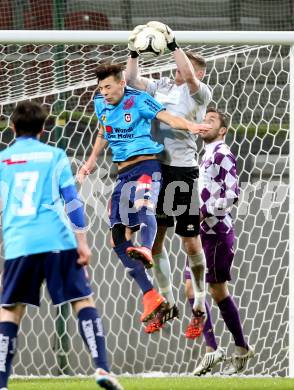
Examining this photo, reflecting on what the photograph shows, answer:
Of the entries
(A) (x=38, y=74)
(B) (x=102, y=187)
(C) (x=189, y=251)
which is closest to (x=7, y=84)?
(A) (x=38, y=74)

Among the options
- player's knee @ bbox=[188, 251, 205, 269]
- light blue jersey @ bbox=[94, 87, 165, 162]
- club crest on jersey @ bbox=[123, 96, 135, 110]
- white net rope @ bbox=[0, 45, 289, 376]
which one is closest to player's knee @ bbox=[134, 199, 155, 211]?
light blue jersey @ bbox=[94, 87, 165, 162]

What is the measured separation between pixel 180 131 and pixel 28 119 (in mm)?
1948

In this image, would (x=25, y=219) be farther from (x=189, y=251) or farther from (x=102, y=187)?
(x=102, y=187)

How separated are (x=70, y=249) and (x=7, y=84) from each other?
3.10m

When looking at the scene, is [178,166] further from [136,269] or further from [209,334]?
[209,334]

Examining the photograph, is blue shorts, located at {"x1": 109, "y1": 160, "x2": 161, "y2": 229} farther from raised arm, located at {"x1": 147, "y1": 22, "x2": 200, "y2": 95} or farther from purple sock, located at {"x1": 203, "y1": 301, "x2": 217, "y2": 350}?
purple sock, located at {"x1": 203, "y1": 301, "x2": 217, "y2": 350}

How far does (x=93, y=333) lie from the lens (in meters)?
5.69

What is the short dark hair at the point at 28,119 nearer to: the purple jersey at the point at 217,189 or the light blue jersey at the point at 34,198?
the light blue jersey at the point at 34,198

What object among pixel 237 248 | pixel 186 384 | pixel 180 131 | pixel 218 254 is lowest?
pixel 237 248

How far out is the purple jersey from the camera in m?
8.06

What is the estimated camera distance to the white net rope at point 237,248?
30.3ft

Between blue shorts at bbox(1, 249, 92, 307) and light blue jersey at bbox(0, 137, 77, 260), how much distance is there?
0.15ft

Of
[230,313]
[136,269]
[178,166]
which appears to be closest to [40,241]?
[136,269]

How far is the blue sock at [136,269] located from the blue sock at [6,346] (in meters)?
1.29
